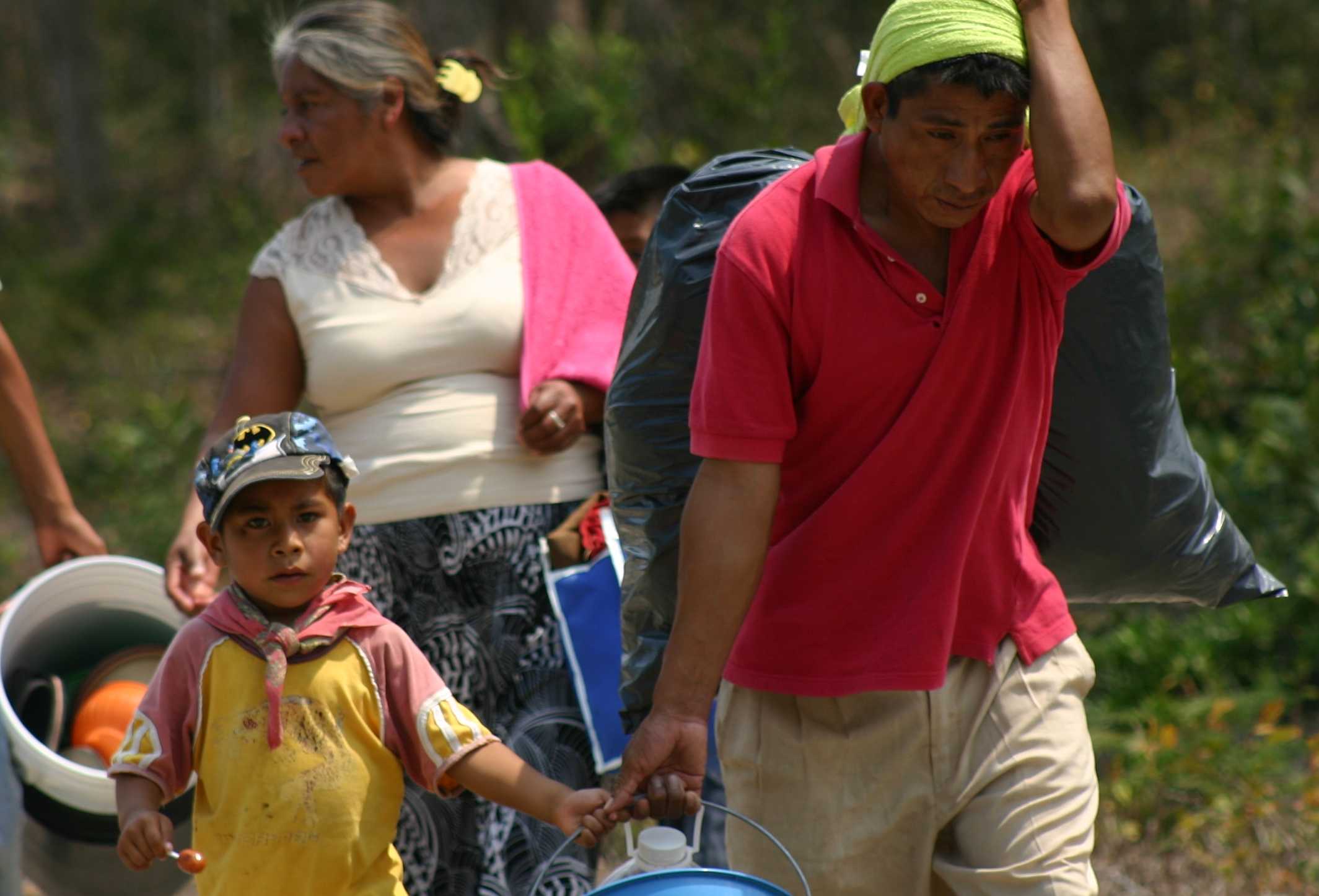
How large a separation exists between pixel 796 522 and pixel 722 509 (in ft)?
0.73

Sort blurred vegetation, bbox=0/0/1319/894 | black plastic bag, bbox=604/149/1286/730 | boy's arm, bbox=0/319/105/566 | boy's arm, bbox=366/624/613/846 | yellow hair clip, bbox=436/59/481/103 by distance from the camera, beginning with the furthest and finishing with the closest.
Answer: blurred vegetation, bbox=0/0/1319/894 < yellow hair clip, bbox=436/59/481/103 < boy's arm, bbox=0/319/105/566 < black plastic bag, bbox=604/149/1286/730 < boy's arm, bbox=366/624/613/846

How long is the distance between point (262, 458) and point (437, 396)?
96 centimetres

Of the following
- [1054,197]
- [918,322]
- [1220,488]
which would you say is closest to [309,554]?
[918,322]

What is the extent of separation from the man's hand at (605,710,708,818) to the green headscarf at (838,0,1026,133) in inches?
35.7

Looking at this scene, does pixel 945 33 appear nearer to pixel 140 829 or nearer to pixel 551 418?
pixel 551 418

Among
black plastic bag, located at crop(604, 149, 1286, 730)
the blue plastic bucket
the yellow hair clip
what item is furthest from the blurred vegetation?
the blue plastic bucket

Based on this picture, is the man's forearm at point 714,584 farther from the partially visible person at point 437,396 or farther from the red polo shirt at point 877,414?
the partially visible person at point 437,396

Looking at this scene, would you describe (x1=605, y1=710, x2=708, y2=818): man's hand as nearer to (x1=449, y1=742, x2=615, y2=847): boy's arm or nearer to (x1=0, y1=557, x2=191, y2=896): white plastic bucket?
(x1=449, y1=742, x2=615, y2=847): boy's arm

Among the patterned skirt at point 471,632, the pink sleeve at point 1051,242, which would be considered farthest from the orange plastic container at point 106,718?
the pink sleeve at point 1051,242

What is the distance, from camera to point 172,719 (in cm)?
237

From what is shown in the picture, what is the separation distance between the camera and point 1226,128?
8383 mm

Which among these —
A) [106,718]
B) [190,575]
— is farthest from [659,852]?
[106,718]

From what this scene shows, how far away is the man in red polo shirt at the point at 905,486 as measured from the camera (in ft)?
7.00

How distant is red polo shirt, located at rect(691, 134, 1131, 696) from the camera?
2.21m
